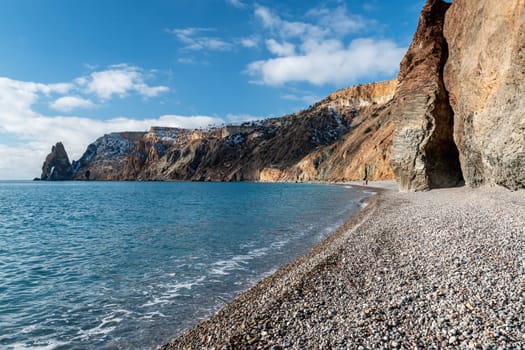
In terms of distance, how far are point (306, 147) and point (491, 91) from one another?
116029 millimetres

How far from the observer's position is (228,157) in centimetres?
16875

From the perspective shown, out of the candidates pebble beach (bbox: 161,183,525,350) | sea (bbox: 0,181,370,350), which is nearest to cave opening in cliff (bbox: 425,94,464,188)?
sea (bbox: 0,181,370,350)

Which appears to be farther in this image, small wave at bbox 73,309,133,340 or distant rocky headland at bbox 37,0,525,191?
distant rocky headland at bbox 37,0,525,191

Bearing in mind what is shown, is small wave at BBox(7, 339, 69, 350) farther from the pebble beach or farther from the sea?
the pebble beach

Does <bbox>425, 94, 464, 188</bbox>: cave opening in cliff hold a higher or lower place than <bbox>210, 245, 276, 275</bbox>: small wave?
higher

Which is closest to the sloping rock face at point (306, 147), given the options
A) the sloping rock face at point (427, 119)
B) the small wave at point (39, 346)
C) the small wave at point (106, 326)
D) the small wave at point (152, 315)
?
the sloping rock face at point (427, 119)

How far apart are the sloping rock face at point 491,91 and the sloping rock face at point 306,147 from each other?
52077 mm

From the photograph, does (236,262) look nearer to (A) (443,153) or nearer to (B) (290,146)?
(A) (443,153)

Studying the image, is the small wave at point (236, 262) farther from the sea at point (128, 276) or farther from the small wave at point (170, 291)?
the small wave at point (170, 291)

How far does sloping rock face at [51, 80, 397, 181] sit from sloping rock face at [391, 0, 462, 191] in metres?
44.1

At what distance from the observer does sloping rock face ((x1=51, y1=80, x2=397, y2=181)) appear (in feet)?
296

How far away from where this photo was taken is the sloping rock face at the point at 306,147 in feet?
296

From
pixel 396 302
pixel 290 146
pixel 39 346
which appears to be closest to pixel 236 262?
pixel 39 346

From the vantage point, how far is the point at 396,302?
6.01 metres
